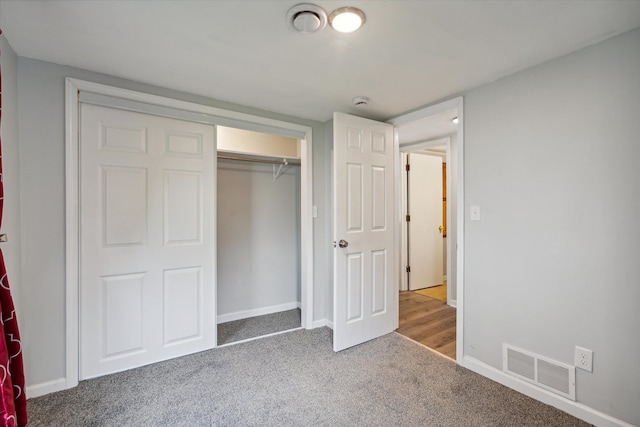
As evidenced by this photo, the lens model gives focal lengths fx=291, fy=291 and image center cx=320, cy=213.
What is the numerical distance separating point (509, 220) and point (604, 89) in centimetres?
90

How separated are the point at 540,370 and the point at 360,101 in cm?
Result: 238

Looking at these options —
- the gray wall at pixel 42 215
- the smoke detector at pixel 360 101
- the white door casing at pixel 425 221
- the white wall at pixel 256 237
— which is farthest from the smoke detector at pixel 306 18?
the white door casing at pixel 425 221

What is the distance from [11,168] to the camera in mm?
1733

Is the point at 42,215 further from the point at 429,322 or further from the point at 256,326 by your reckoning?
the point at 429,322

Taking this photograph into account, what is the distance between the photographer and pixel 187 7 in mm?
1406

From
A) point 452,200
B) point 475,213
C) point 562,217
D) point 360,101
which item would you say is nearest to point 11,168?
point 360,101

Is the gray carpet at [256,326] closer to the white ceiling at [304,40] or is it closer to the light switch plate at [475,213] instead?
the light switch plate at [475,213]

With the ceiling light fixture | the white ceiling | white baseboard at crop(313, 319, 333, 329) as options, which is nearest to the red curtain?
the white ceiling

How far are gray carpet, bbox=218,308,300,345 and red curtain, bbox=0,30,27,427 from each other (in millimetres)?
1519

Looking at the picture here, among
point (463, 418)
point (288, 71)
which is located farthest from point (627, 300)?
point (288, 71)

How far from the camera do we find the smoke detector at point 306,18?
4.58 feet

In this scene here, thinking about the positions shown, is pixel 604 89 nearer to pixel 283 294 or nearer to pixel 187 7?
pixel 187 7

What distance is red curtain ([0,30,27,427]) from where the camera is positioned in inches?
42.4

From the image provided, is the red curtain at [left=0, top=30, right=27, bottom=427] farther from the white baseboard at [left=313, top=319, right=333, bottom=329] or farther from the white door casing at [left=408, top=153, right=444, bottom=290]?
the white door casing at [left=408, top=153, right=444, bottom=290]
